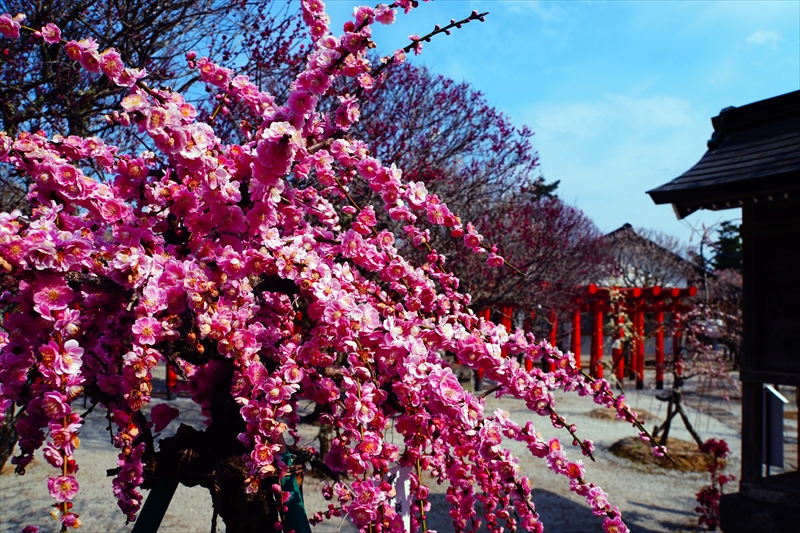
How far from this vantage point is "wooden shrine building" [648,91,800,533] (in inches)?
186

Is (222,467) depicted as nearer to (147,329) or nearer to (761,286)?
(147,329)

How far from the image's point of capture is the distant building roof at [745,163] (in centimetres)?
451

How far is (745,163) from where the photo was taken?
5.03 metres

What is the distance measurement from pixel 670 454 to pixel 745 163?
15.9 feet

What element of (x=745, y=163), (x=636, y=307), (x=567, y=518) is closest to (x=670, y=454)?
(x=567, y=518)

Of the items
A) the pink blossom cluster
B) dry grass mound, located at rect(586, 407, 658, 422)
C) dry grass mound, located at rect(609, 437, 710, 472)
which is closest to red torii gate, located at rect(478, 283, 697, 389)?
dry grass mound, located at rect(586, 407, 658, 422)

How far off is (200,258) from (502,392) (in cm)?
123

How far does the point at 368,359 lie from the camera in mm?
1681

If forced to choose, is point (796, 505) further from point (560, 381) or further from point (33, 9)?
point (33, 9)

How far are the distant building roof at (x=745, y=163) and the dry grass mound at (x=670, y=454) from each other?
→ 14.1 feet

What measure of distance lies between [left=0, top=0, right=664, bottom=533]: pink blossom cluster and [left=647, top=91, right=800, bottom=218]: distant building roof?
3.63 metres

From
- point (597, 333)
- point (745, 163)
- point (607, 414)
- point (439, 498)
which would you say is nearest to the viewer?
point (745, 163)

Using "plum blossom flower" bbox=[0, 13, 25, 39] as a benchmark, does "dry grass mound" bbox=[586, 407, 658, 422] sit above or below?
below

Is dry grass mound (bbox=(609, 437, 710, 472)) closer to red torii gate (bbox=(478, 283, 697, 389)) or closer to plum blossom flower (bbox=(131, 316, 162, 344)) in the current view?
red torii gate (bbox=(478, 283, 697, 389))
